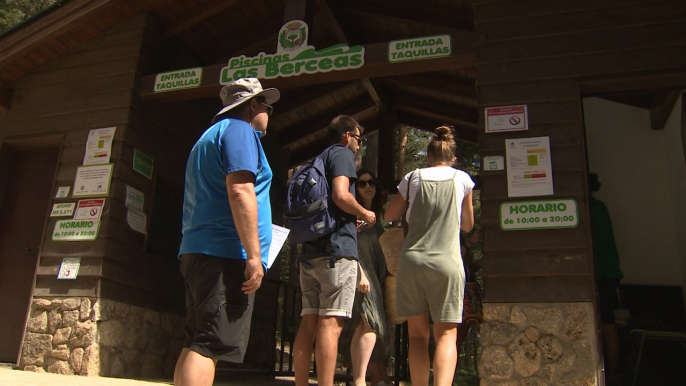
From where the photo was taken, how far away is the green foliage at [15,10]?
1522 cm

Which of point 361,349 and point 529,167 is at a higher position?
point 529,167

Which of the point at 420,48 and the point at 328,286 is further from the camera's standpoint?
the point at 420,48

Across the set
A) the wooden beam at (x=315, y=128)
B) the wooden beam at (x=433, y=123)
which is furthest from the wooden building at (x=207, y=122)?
the wooden beam at (x=315, y=128)

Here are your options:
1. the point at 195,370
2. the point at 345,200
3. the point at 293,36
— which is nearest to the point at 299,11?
the point at 293,36

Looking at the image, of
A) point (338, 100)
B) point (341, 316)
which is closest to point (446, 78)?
point (338, 100)

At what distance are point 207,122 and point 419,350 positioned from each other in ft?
20.0

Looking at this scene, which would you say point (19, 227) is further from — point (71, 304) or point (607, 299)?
point (607, 299)

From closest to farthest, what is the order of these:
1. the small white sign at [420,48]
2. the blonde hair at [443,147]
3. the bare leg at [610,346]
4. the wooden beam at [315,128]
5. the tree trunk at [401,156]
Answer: the blonde hair at [443,147], the bare leg at [610,346], the small white sign at [420,48], the wooden beam at [315,128], the tree trunk at [401,156]

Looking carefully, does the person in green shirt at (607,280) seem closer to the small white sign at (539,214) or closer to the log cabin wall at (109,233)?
the small white sign at (539,214)

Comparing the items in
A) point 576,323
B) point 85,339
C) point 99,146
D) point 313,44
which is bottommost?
point 85,339

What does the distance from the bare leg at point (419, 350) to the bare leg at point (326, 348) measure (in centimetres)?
44

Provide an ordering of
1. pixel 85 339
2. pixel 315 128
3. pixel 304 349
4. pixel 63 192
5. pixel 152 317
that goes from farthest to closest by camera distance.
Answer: pixel 315 128
pixel 152 317
pixel 63 192
pixel 85 339
pixel 304 349

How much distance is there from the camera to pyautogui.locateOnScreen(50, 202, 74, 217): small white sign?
6719mm

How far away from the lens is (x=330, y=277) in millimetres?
3555
